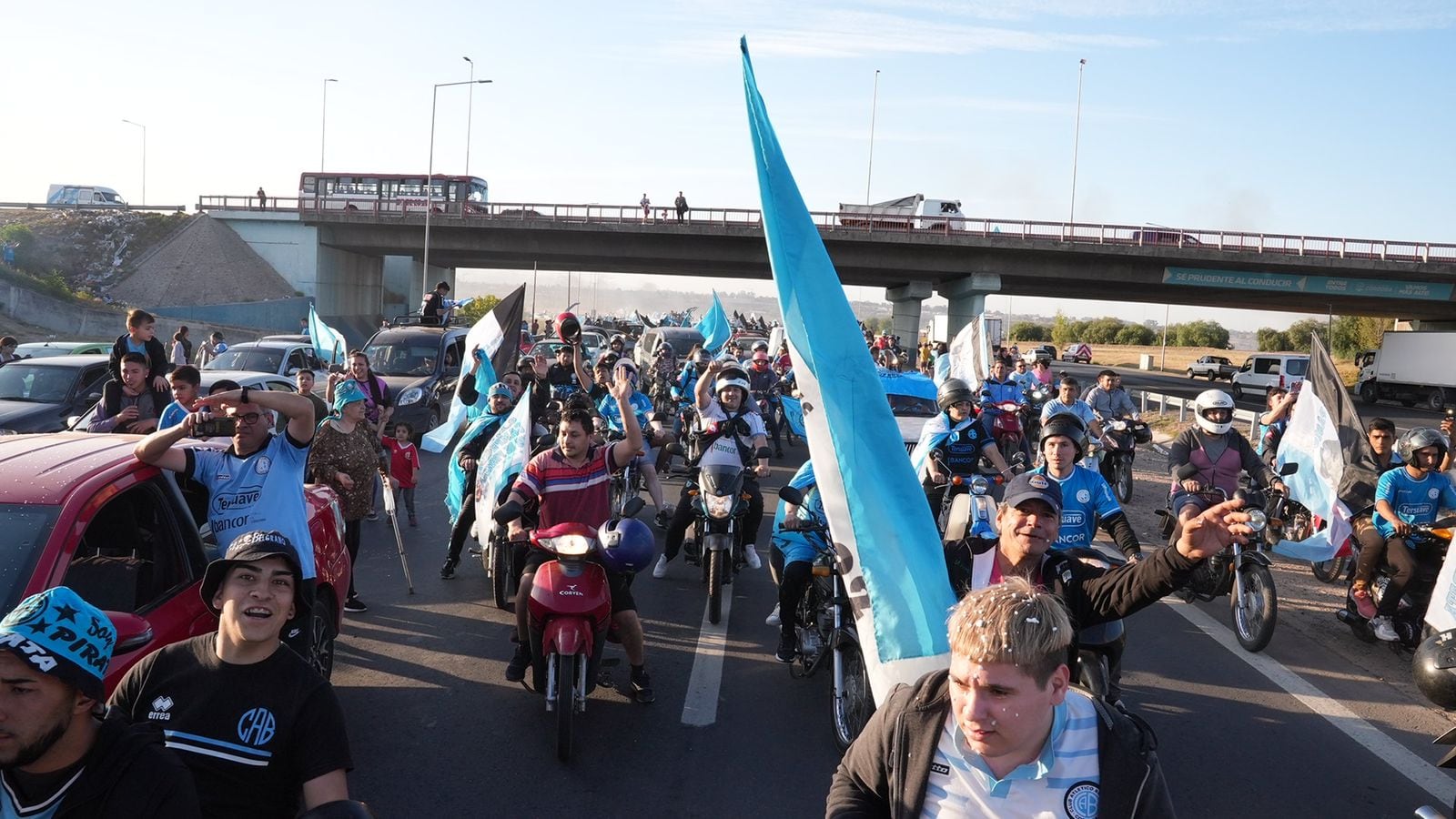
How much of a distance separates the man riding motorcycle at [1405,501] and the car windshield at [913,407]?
6.78 meters

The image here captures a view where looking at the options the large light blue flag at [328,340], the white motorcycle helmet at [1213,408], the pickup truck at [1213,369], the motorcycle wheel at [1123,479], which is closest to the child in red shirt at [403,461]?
the white motorcycle helmet at [1213,408]

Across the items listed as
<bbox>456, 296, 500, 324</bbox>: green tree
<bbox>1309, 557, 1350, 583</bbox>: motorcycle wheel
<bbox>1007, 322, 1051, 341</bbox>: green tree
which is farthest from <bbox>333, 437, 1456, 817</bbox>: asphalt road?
<bbox>1007, 322, 1051, 341</bbox>: green tree

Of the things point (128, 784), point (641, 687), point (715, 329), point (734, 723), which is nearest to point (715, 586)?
point (641, 687)

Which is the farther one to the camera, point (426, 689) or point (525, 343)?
point (525, 343)

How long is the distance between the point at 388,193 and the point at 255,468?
4928cm

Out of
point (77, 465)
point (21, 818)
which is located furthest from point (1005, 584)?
point (77, 465)

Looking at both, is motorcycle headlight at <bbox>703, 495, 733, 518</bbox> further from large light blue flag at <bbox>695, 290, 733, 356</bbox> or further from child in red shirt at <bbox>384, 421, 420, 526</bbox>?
large light blue flag at <bbox>695, 290, 733, 356</bbox>

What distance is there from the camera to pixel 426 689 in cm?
646

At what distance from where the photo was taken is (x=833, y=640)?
587 centimetres

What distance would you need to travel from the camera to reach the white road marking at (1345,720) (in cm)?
559

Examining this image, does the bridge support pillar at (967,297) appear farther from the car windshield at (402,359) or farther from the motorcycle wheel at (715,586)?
the motorcycle wheel at (715,586)

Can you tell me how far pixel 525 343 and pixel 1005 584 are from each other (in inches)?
1116

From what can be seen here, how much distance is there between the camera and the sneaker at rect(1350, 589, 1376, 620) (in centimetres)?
817

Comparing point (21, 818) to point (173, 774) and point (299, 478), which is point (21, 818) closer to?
point (173, 774)
